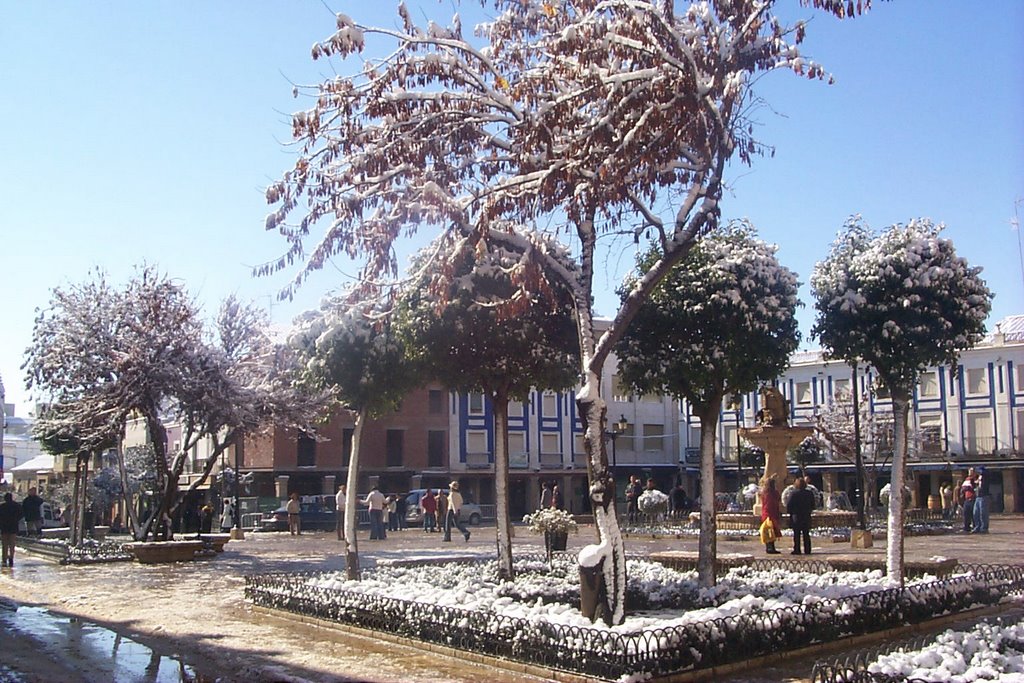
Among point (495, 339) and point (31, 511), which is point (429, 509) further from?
point (495, 339)

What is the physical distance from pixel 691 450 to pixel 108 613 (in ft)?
169

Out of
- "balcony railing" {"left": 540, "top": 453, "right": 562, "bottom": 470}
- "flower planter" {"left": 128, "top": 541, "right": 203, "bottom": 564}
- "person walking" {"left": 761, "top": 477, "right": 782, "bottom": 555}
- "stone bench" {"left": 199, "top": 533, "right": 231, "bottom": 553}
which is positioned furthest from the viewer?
"balcony railing" {"left": 540, "top": 453, "right": 562, "bottom": 470}

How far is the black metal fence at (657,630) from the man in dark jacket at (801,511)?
235 inches

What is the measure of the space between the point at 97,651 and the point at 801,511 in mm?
12137

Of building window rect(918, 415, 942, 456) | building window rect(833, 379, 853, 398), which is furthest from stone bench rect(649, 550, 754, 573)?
building window rect(918, 415, 942, 456)

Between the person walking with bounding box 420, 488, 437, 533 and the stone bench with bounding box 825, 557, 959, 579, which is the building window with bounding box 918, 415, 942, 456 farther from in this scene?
the stone bench with bounding box 825, 557, 959, 579

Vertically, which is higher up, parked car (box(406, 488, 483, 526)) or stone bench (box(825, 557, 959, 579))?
stone bench (box(825, 557, 959, 579))

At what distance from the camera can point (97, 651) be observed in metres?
10.7

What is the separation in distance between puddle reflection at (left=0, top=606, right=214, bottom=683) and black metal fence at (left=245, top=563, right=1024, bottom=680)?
2.02 m

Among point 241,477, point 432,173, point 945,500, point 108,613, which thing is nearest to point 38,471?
point 241,477

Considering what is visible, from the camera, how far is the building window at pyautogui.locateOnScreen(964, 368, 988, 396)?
5304cm

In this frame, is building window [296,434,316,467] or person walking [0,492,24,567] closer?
person walking [0,492,24,567]

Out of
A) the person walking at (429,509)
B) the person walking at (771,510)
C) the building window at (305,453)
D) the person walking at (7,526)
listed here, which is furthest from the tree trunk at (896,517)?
the building window at (305,453)

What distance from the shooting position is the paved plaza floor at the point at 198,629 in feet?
30.2
